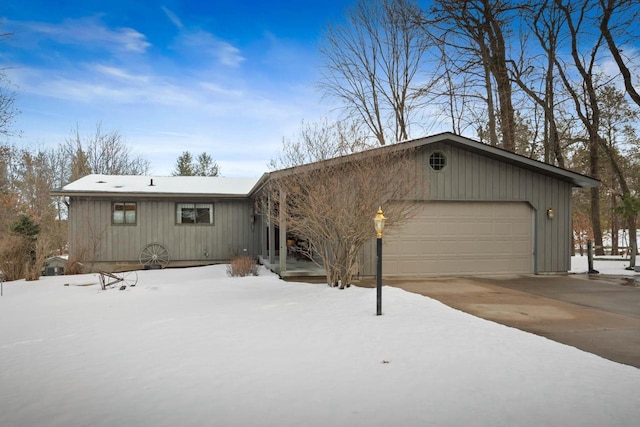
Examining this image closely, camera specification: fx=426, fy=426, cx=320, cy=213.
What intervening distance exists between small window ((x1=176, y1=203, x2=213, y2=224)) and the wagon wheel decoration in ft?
3.45

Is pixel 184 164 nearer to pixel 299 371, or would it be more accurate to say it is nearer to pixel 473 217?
pixel 473 217

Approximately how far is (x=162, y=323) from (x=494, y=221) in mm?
8599

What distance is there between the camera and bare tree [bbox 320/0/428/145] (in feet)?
66.3

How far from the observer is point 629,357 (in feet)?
14.2

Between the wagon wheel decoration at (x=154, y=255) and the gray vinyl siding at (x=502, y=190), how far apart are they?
6.99 m

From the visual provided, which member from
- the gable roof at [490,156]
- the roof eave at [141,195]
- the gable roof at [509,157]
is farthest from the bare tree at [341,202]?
the roof eave at [141,195]

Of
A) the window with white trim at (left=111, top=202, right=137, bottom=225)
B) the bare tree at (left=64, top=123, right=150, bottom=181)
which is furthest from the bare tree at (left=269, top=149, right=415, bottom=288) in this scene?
the bare tree at (left=64, top=123, right=150, bottom=181)

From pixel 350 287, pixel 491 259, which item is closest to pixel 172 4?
pixel 350 287

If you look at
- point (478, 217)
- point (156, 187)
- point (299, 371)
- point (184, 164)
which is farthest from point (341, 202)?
point (184, 164)

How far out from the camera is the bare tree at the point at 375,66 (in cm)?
2020

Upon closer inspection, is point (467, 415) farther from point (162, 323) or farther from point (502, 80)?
point (502, 80)

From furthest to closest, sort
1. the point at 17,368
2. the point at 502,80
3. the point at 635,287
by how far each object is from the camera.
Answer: the point at 502,80, the point at 635,287, the point at 17,368

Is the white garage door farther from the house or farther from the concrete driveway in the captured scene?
the concrete driveway

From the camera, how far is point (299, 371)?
3.99m
